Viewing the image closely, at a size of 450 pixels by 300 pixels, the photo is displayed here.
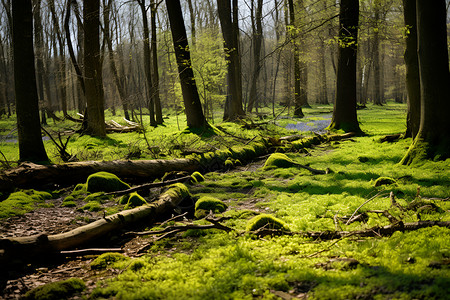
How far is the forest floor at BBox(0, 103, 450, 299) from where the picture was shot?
3041mm

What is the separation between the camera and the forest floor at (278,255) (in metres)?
3.04

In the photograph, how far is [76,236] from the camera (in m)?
4.48

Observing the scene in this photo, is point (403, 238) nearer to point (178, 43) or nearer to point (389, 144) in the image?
point (389, 144)

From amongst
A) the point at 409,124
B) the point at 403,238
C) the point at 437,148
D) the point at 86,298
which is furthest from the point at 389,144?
the point at 86,298

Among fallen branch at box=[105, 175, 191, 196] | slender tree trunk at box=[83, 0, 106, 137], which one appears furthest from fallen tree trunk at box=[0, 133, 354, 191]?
slender tree trunk at box=[83, 0, 106, 137]

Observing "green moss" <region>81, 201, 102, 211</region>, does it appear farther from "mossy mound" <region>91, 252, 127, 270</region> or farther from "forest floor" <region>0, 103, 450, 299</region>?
"mossy mound" <region>91, 252, 127, 270</region>

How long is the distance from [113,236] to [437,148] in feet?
25.6

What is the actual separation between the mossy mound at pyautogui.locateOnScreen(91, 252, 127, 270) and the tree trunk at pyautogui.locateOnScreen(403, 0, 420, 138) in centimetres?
1083

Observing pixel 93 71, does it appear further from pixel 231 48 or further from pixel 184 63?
pixel 231 48

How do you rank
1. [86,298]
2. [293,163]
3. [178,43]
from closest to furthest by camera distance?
[86,298] < [293,163] < [178,43]

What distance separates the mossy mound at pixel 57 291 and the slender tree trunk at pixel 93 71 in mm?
13647

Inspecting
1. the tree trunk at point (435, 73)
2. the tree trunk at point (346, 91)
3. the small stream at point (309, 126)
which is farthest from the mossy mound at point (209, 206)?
the small stream at point (309, 126)

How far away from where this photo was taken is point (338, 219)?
5.14m

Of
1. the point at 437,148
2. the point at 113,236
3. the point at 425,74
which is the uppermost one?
the point at 425,74
